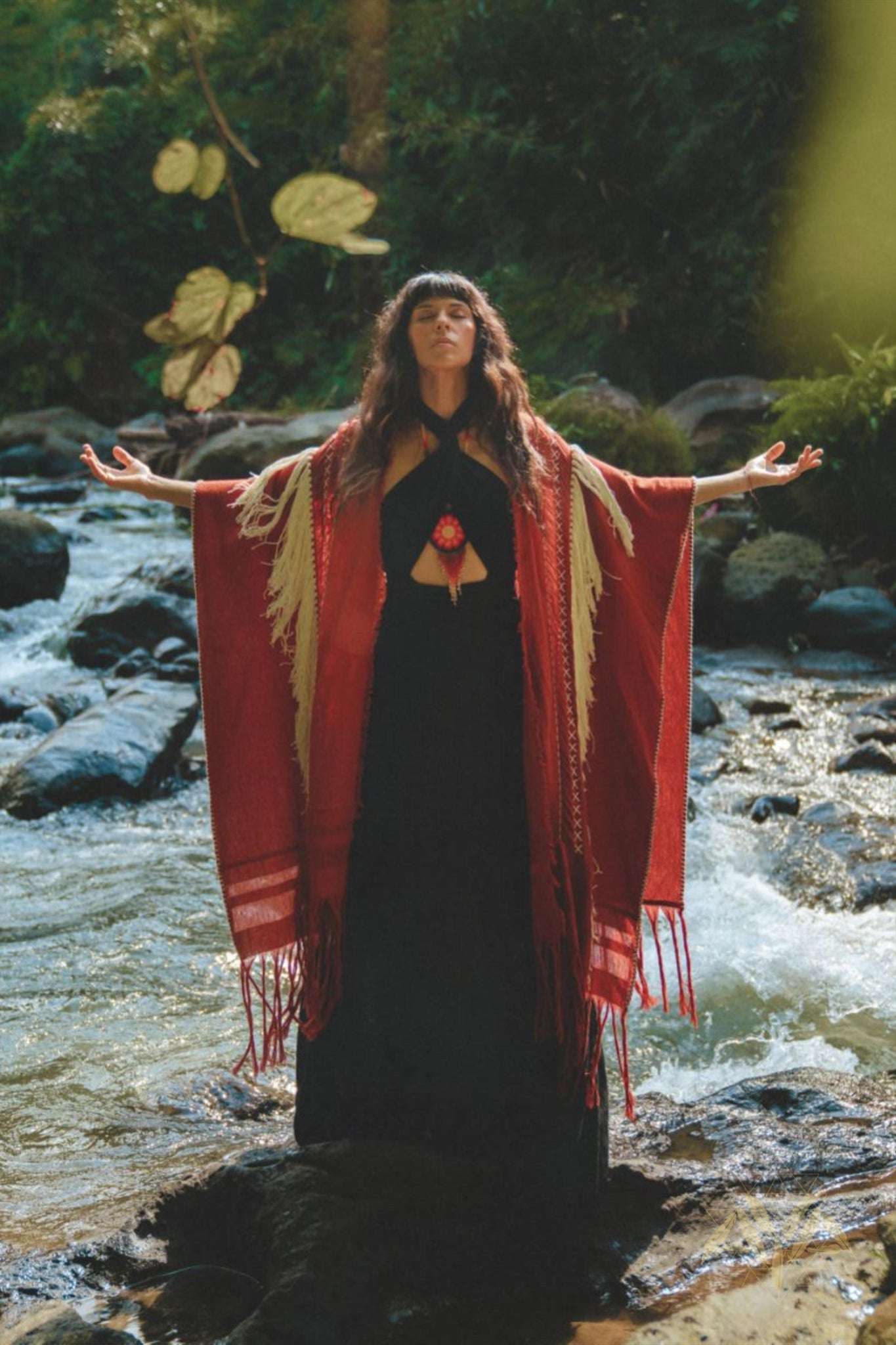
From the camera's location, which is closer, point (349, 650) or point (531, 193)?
point (349, 650)

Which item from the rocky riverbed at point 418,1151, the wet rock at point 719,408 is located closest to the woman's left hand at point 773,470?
the rocky riverbed at point 418,1151

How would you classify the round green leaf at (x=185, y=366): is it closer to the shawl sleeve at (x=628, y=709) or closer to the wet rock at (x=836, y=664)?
the shawl sleeve at (x=628, y=709)

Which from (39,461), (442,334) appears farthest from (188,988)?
(39,461)

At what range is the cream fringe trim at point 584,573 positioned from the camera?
300 cm

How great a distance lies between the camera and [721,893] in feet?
18.8

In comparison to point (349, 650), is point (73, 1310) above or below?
below

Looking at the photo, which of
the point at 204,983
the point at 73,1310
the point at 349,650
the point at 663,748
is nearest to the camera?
the point at 73,1310

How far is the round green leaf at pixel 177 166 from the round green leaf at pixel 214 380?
0.54 ft

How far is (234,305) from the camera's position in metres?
1.44

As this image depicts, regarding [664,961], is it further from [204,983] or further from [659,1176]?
[659,1176]

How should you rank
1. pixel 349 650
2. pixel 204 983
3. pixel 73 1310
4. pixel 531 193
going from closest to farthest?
pixel 73 1310
pixel 349 650
pixel 204 983
pixel 531 193

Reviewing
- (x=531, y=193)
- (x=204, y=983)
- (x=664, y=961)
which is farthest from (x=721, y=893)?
(x=531, y=193)

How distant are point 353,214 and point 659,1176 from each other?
2.24 m

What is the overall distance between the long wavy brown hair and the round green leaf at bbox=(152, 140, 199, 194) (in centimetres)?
154
